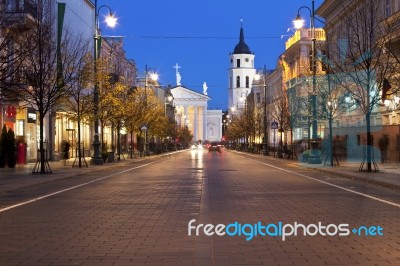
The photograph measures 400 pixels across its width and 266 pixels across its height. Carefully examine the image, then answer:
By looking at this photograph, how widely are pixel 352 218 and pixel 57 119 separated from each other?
40.7 meters

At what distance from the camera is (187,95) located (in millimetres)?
186250

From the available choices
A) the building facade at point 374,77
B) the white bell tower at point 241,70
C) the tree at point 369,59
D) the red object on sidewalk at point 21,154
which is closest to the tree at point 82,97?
the red object on sidewalk at point 21,154

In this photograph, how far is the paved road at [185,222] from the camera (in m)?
8.89

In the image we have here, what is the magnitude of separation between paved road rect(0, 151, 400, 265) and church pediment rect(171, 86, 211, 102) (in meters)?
163

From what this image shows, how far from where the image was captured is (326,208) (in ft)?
48.4

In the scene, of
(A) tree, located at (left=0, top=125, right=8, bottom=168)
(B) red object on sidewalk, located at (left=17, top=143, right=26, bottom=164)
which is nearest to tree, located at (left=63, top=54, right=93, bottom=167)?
(B) red object on sidewalk, located at (left=17, top=143, right=26, bottom=164)

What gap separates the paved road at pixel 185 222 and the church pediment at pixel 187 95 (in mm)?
163192

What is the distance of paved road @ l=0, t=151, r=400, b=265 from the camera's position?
8.89 metres

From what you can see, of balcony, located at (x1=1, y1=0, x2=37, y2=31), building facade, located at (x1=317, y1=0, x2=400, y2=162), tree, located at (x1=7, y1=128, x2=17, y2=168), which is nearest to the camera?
balcony, located at (x1=1, y1=0, x2=37, y2=31)

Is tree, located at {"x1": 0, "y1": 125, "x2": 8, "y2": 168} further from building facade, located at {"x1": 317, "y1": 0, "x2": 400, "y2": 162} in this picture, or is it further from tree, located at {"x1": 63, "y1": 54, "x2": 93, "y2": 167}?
building facade, located at {"x1": 317, "y1": 0, "x2": 400, "y2": 162}

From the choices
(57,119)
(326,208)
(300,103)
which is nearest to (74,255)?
(326,208)

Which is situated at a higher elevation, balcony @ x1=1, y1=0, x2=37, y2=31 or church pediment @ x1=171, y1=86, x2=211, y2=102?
church pediment @ x1=171, y1=86, x2=211, y2=102

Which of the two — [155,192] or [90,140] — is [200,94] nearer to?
[90,140]

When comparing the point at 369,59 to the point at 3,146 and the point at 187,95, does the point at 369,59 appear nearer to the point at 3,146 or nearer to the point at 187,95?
the point at 3,146
